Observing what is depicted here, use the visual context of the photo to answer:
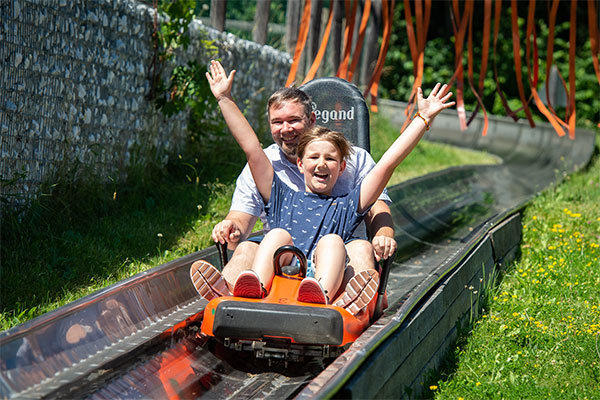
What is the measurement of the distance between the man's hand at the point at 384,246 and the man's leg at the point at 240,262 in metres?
0.54

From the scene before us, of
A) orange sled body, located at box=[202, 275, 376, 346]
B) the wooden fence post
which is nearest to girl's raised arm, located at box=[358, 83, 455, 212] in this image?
orange sled body, located at box=[202, 275, 376, 346]

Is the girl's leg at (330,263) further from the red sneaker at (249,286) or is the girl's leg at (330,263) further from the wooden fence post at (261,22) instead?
the wooden fence post at (261,22)

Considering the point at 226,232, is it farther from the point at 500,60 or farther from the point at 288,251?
the point at 500,60

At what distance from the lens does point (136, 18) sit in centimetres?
521

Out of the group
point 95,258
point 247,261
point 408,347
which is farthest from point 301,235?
point 95,258

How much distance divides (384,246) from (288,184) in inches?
26.9

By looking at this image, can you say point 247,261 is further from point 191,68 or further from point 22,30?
point 191,68

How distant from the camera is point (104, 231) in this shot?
4.30 meters

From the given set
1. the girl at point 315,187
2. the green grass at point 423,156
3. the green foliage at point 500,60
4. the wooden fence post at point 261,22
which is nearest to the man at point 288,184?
the girl at point 315,187

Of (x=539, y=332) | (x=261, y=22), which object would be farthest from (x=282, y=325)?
(x=261, y=22)

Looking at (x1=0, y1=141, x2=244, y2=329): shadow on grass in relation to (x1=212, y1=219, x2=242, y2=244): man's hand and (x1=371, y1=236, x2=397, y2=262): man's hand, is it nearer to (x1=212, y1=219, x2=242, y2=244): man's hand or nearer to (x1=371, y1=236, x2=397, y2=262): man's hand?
(x1=212, y1=219, x2=242, y2=244): man's hand

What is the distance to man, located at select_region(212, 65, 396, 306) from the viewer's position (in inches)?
118

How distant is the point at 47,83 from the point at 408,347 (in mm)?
2759

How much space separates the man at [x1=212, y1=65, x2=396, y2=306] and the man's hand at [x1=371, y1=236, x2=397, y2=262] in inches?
0.6
